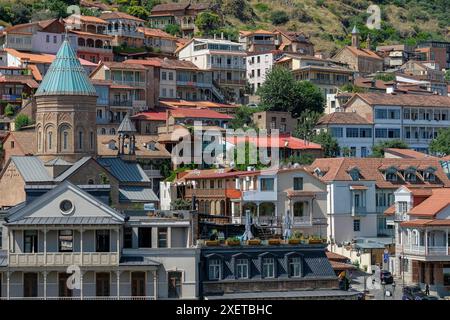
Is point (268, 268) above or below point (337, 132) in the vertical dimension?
below

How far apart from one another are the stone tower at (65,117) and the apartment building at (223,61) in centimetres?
4906

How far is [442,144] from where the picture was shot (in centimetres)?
9494

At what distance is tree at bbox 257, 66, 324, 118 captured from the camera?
3878 inches

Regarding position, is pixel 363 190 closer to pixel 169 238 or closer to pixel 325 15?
pixel 169 238

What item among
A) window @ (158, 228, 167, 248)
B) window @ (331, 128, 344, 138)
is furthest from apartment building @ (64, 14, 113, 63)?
window @ (158, 228, 167, 248)

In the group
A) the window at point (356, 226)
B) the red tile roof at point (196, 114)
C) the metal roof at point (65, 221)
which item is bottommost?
the window at point (356, 226)

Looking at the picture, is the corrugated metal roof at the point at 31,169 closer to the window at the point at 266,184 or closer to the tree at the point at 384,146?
the window at the point at 266,184

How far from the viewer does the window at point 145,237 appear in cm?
4559

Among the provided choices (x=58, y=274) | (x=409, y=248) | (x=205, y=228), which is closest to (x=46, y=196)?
(x=58, y=274)

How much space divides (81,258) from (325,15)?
132394 mm

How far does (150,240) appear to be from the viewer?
150 feet

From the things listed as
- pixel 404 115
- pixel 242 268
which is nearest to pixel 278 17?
pixel 404 115


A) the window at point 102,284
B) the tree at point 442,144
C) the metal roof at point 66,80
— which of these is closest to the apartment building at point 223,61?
the tree at point 442,144
